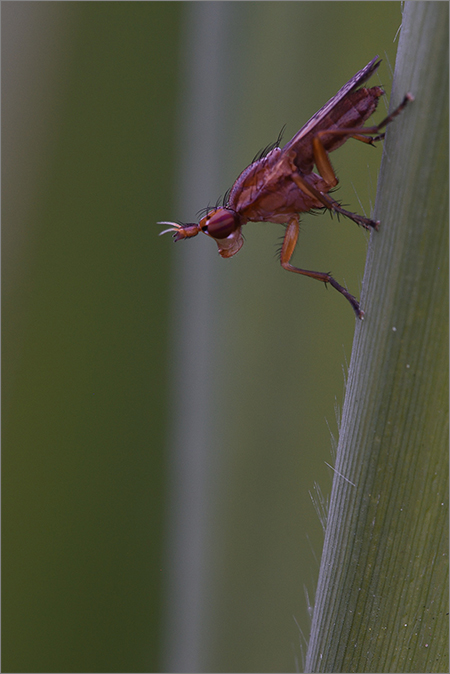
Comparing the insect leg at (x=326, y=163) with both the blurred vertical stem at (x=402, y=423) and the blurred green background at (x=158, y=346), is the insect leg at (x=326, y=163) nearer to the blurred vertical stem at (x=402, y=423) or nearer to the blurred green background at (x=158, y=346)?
the blurred vertical stem at (x=402, y=423)

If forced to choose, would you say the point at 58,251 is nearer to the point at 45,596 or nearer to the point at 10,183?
the point at 10,183

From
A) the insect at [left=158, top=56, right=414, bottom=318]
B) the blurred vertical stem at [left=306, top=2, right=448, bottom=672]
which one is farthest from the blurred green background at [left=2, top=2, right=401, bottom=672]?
the blurred vertical stem at [left=306, top=2, right=448, bottom=672]

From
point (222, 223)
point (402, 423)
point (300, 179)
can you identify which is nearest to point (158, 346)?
point (222, 223)

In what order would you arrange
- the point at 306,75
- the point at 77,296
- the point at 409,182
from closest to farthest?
the point at 409,182 → the point at 306,75 → the point at 77,296

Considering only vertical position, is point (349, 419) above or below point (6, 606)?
above

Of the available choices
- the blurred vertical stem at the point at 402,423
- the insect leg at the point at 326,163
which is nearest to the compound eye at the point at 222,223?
the insect leg at the point at 326,163

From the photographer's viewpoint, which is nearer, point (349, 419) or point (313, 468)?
point (349, 419)

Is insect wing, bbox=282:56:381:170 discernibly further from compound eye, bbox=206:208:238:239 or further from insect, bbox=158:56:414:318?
compound eye, bbox=206:208:238:239

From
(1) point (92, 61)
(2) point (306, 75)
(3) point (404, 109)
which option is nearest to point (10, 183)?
(1) point (92, 61)
